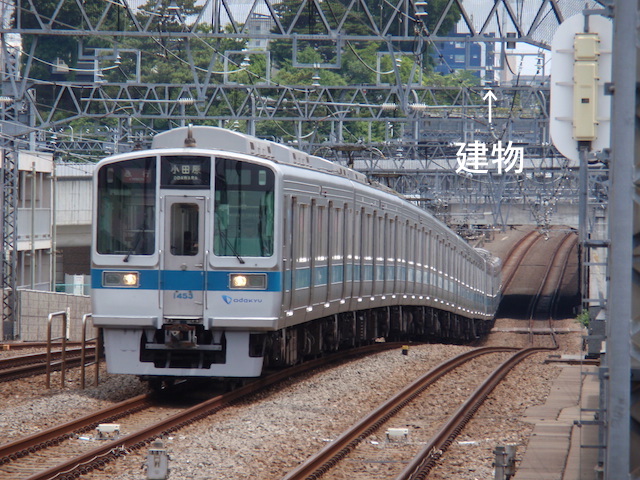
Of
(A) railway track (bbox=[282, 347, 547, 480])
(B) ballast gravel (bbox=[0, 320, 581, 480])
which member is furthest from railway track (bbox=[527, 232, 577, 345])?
(A) railway track (bbox=[282, 347, 547, 480])

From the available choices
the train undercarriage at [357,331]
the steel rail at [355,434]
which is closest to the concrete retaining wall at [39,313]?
the train undercarriage at [357,331]

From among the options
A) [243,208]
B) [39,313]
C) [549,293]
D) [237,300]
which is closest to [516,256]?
[549,293]

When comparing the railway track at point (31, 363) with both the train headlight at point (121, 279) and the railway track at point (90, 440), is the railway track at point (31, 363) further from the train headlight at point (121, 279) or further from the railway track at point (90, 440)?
the railway track at point (90, 440)

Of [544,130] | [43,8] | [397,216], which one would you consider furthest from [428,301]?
[43,8]

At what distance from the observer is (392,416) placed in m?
10.6

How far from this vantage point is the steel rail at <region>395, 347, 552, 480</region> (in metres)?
7.73

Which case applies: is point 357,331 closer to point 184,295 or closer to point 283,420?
point 184,295

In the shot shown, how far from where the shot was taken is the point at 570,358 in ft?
57.6

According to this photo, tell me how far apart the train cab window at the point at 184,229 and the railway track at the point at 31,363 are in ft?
11.5

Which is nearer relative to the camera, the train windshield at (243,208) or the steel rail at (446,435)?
the steel rail at (446,435)

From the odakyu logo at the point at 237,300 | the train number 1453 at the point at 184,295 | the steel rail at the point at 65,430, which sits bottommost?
the steel rail at the point at 65,430

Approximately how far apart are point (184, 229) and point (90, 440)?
296 centimetres

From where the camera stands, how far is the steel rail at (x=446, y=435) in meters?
7.73

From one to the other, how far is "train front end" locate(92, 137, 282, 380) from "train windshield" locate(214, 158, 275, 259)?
0.03 feet
